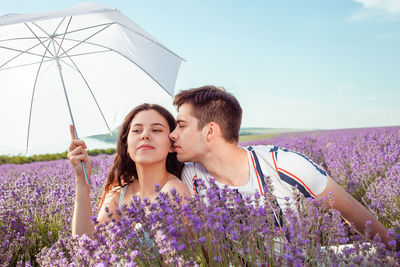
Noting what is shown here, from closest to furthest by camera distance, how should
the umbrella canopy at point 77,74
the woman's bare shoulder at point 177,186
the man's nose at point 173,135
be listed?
the woman's bare shoulder at point 177,186
the man's nose at point 173,135
the umbrella canopy at point 77,74

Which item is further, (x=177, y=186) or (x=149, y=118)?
(x=149, y=118)

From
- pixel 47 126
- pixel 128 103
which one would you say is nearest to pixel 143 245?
pixel 128 103

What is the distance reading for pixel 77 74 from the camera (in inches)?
128

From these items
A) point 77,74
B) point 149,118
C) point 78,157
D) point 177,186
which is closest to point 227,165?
point 177,186

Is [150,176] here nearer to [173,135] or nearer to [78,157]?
[173,135]

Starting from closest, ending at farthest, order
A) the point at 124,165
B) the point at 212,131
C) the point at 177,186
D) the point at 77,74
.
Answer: the point at 177,186 → the point at 212,131 → the point at 124,165 → the point at 77,74

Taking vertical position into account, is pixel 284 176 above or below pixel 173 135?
below

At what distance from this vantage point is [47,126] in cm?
341

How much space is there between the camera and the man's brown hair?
2.49 metres

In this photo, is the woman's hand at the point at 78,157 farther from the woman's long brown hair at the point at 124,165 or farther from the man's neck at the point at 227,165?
the man's neck at the point at 227,165

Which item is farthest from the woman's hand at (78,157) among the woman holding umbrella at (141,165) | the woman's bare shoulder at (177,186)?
the woman's bare shoulder at (177,186)

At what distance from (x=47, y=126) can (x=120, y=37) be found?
46.4 inches

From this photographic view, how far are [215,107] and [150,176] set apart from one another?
0.70 metres

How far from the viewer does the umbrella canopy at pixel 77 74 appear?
9.86ft
